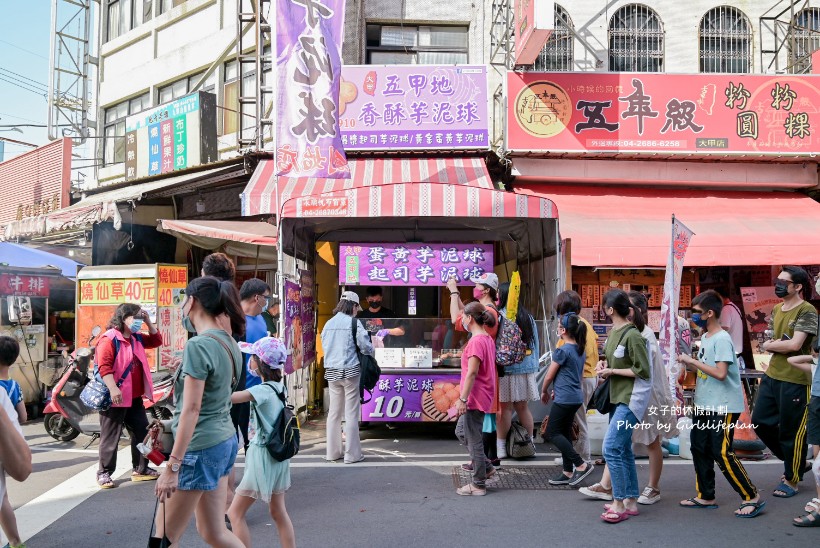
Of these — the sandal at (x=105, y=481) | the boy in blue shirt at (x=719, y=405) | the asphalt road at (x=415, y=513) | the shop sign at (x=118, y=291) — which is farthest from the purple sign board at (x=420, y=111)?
the sandal at (x=105, y=481)

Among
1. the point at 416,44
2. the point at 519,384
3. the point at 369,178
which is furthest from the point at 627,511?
the point at 416,44

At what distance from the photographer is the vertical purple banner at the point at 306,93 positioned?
7.38 m

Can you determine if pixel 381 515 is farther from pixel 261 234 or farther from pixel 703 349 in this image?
pixel 261 234

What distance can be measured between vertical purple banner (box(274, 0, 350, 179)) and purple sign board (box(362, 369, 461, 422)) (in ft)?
8.56

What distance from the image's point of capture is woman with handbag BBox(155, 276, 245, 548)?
3.13 meters

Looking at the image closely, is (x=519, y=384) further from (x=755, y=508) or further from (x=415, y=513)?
(x=755, y=508)

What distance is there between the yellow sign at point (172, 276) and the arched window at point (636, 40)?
850 cm

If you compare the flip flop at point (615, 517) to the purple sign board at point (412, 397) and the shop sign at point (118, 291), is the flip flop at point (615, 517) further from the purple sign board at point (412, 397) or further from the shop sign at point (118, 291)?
the shop sign at point (118, 291)

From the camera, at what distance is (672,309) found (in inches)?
217

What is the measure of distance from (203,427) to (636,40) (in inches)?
448

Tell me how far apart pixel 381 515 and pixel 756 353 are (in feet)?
23.5

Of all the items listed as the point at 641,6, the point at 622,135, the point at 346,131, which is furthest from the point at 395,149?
the point at 641,6

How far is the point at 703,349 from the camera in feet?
17.0

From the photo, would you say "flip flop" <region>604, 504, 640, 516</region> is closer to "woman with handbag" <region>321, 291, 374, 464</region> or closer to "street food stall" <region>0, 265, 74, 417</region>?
"woman with handbag" <region>321, 291, 374, 464</region>
